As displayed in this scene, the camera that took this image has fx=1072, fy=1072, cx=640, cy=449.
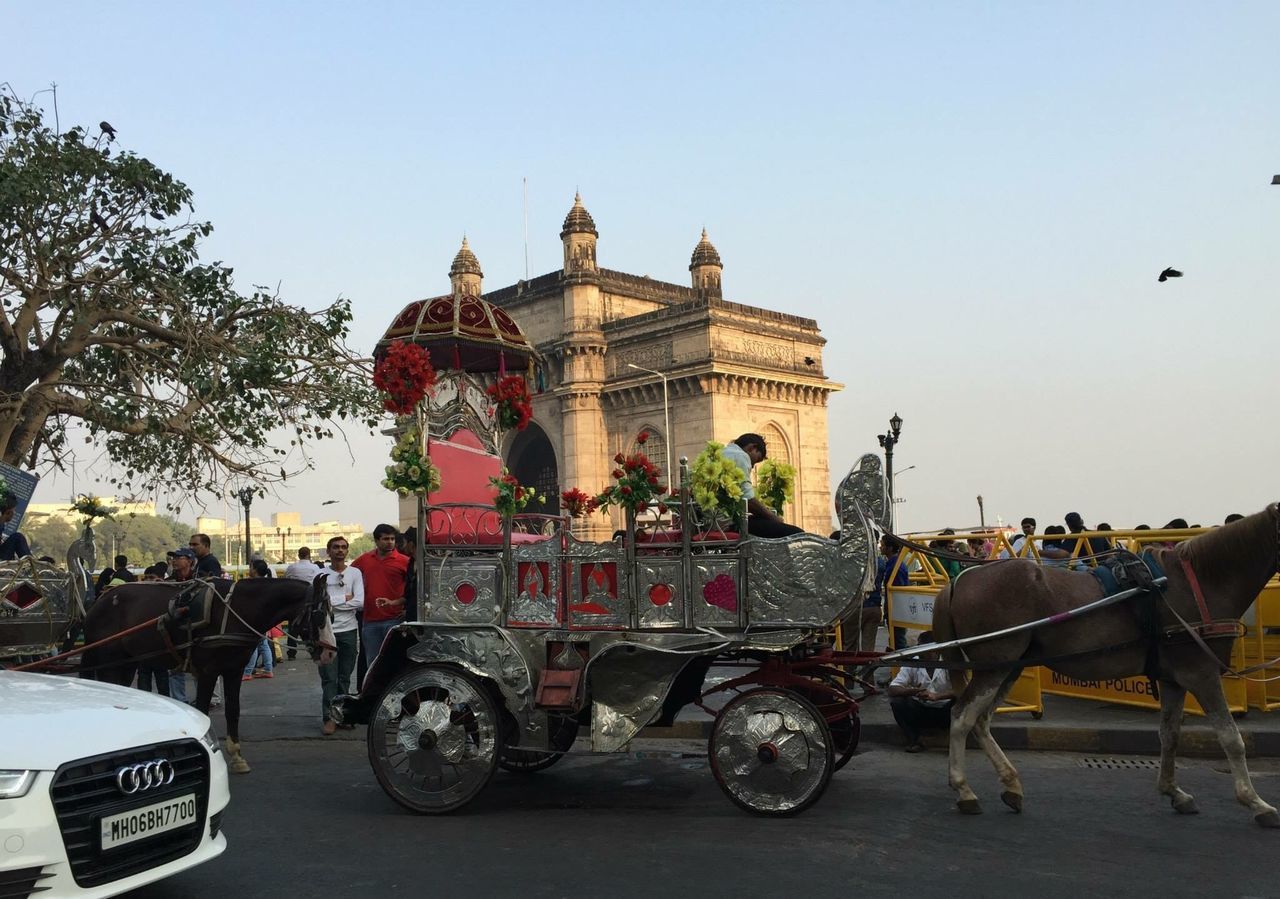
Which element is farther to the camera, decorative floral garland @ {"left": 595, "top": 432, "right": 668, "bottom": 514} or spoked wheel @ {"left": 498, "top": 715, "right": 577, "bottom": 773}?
spoked wheel @ {"left": 498, "top": 715, "right": 577, "bottom": 773}

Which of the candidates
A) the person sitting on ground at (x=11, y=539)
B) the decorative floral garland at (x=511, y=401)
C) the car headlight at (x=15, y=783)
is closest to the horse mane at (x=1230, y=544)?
the decorative floral garland at (x=511, y=401)

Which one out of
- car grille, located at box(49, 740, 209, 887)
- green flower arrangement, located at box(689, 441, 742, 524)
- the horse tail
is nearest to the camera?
car grille, located at box(49, 740, 209, 887)

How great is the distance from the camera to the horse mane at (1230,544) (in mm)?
5664

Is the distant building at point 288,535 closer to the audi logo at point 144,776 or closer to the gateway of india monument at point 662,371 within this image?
the gateway of india monument at point 662,371

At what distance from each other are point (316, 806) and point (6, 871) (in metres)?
3.07

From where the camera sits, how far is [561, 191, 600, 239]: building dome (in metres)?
47.8

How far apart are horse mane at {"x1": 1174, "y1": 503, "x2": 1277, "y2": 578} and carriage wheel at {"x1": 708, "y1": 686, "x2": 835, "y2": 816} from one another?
2.24 m

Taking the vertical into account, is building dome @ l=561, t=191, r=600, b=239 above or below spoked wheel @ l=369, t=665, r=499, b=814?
above

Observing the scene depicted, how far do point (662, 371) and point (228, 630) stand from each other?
38.1 meters

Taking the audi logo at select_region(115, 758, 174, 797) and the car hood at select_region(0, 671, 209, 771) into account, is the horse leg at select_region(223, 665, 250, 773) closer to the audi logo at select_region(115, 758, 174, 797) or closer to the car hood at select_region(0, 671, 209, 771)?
the car hood at select_region(0, 671, 209, 771)

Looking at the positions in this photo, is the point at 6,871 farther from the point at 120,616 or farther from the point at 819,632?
the point at 120,616

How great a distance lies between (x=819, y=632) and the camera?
6125mm

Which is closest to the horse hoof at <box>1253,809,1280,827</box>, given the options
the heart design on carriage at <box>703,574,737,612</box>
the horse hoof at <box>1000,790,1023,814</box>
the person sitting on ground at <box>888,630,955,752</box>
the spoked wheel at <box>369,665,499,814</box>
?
the horse hoof at <box>1000,790,1023,814</box>

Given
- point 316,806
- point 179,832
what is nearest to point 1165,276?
point 316,806
